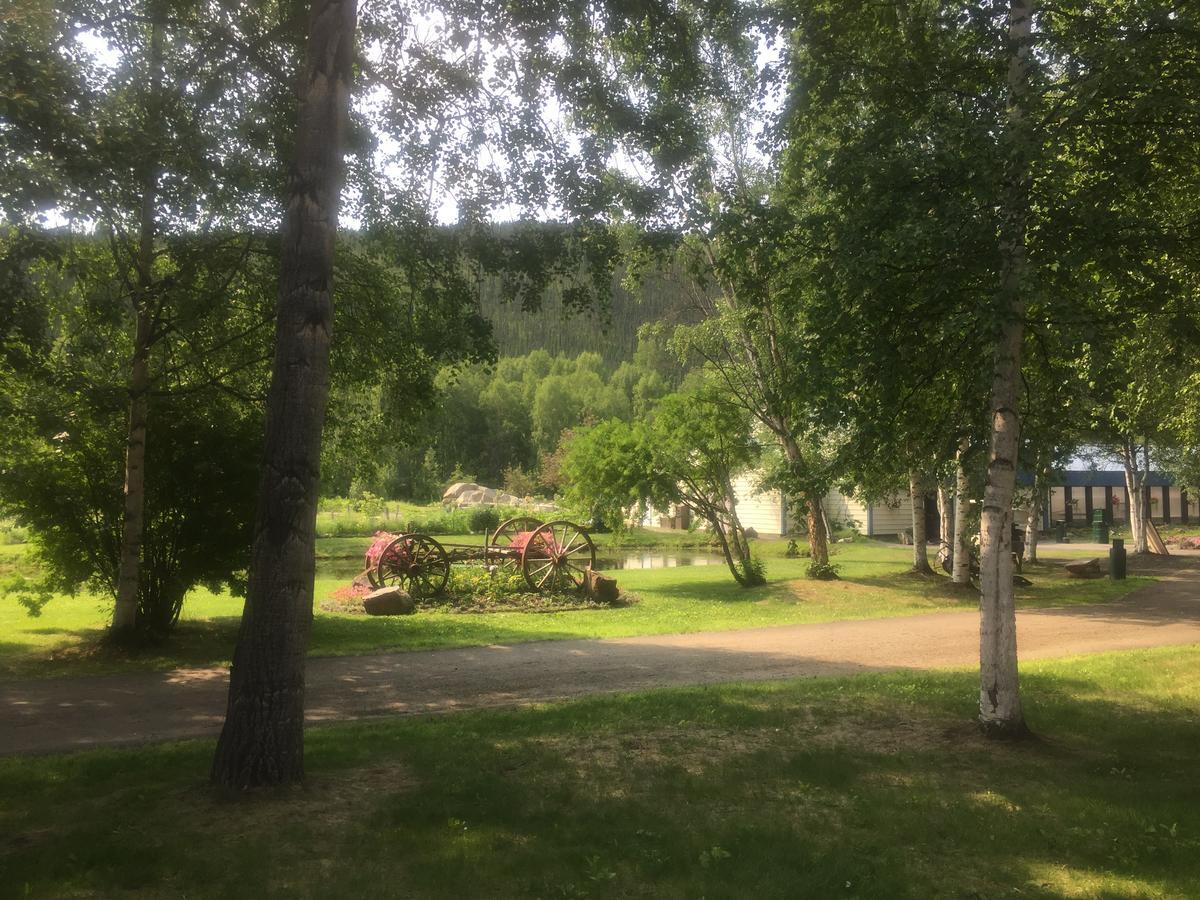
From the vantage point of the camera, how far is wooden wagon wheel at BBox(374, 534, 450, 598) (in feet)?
61.7

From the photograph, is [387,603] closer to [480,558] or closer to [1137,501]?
[480,558]

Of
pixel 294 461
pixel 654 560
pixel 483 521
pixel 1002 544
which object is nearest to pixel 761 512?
pixel 654 560

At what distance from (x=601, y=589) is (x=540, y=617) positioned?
7.77 feet

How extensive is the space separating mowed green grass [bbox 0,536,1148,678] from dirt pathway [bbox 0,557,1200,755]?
94cm

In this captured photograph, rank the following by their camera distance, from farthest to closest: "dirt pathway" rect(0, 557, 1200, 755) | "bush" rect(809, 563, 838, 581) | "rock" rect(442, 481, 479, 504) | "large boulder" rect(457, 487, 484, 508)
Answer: "rock" rect(442, 481, 479, 504) → "large boulder" rect(457, 487, 484, 508) → "bush" rect(809, 563, 838, 581) → "dirt pathway" rect(0, 557, 1200, 755)

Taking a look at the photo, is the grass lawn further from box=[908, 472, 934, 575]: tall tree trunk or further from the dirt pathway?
box=[908, 472, 934, 575]: tall tree trunk

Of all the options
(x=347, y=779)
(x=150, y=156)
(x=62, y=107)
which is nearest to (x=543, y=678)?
(x=347, y=779)

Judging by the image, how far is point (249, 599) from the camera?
20.2ft

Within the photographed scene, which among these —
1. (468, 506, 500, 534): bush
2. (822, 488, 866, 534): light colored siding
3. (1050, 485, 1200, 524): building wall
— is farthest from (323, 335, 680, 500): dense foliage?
(1050, 485, 1200, 524): building wall

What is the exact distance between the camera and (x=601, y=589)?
19438 millimetres

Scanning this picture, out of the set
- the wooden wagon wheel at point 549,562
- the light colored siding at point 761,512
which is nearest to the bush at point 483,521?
the light colored siding at point 761,512

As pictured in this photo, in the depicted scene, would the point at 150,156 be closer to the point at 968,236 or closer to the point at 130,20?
the point at 130,20

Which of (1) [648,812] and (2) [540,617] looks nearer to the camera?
(1) [648,812]

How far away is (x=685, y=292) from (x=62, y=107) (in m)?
15.4
